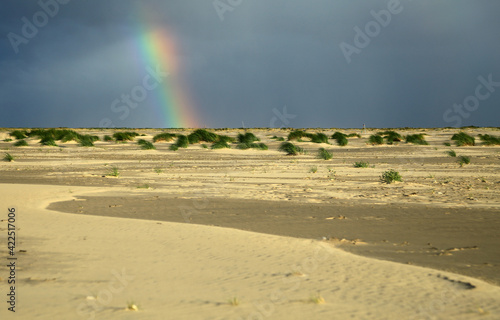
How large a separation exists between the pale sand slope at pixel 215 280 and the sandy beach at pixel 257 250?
0.08 feet

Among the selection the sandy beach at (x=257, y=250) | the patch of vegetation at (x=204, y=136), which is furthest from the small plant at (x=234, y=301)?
the patch of vegetation at (x=204, y=136)

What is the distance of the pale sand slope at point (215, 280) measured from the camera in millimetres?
6168

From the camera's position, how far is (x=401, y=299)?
21.7ft

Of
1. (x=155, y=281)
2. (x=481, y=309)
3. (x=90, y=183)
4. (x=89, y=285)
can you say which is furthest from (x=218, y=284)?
(x=90, y=183)

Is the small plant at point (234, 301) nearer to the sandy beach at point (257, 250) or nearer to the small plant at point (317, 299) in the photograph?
the sandy beach at point (257, 250)

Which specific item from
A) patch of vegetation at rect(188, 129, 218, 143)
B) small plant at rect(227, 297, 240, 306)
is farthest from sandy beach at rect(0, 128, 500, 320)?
patch of vegetation at rect(188, 129, 218, 143)

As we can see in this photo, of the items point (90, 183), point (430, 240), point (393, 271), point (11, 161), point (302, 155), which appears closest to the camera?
point (393, 271)

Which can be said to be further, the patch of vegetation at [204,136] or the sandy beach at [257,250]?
the patch of vegetation at [204,136]

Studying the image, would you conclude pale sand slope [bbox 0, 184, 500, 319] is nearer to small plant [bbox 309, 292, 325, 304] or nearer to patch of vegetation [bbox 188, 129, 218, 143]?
small plant [bbox 309, 292, 325, 304]

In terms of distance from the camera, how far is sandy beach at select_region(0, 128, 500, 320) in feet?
21.0

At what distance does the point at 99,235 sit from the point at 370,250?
5.33m

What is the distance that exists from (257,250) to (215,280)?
1.98 meters

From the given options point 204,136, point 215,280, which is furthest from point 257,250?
point 204,136

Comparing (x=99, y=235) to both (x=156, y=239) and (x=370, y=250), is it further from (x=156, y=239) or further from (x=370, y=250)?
(x=370, y=250)
